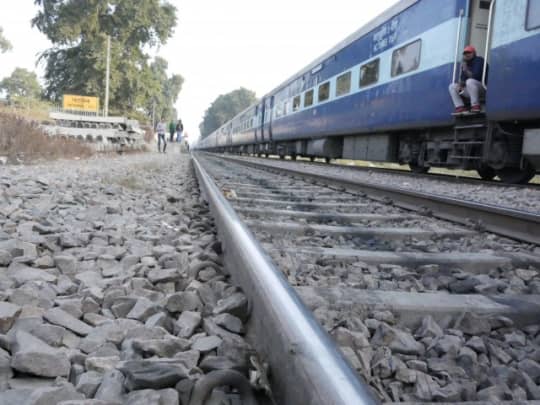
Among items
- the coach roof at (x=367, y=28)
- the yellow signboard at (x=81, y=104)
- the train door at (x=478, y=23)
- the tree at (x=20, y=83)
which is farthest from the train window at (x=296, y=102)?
the tree at (x=20, y=83)

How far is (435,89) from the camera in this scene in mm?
7156

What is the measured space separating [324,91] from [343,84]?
4.42 ft

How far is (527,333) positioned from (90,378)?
1447mm

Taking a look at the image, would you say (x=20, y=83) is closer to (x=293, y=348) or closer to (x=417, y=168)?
(x=417, y=168)

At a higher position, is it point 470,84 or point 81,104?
point 81,104

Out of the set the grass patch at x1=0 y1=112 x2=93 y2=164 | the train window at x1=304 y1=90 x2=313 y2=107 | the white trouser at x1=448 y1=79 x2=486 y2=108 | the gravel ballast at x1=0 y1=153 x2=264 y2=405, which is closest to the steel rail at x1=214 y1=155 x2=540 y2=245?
the gravel ballast at x1=0 y1=153 x2=264 y2=405

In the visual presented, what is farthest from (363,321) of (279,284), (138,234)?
(138,234)

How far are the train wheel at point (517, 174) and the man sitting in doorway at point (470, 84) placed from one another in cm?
131

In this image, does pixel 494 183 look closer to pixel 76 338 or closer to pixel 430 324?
pixel 430 324

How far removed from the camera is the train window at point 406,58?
7559 mm

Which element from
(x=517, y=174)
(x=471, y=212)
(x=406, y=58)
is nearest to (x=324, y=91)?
(x=406, y=58)

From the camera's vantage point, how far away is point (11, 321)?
1.40 metres

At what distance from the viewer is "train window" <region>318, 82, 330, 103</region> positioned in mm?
11730

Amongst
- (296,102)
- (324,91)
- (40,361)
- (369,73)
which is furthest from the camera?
(296,102)
